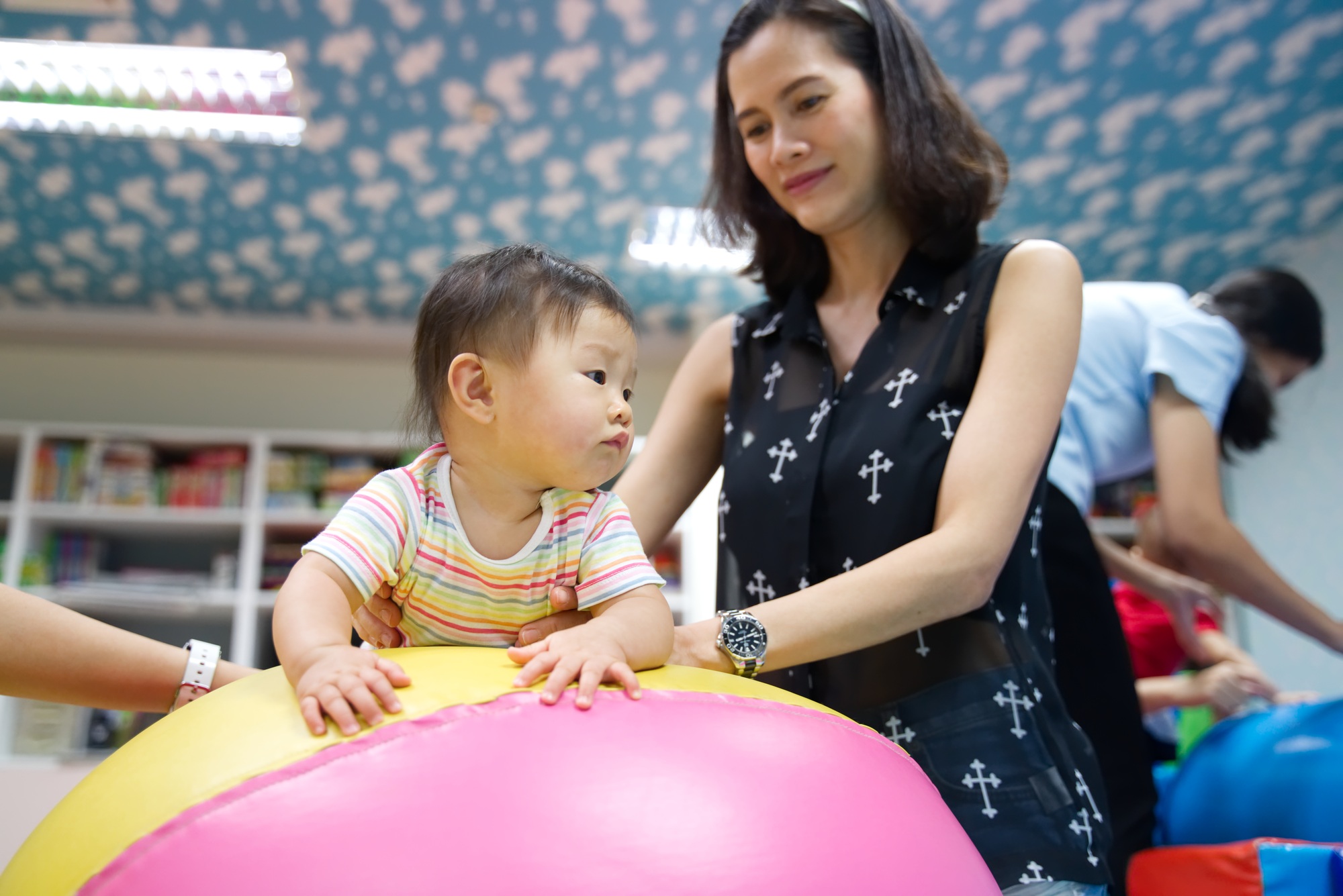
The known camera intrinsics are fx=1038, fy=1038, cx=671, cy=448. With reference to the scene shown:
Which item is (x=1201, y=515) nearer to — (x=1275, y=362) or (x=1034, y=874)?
(x=1275, y=362)

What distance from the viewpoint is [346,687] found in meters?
0.68

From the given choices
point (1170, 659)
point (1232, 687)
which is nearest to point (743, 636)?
point (1232, 687)

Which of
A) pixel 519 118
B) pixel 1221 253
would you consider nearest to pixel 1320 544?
pixel 1221 253

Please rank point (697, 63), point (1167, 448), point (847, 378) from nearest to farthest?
point (847, 378) < point (1167, 448) < point (697, 63)

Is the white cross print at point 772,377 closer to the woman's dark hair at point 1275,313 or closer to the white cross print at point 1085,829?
the white cross print at point 1085,829

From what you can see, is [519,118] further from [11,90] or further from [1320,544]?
[1320,544]

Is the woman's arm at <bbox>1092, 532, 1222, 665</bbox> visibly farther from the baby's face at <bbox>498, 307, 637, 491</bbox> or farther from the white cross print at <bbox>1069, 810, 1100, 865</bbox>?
the baby's face at <bbox>498, 307, 637, 491</bbox>

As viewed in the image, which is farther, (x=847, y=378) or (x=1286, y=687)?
(x=1286, y=687)

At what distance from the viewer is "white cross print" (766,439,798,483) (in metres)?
1.26

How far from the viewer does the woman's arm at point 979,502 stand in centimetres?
98

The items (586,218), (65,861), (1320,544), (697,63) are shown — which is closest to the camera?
(65,861)

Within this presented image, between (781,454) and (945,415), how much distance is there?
0.67 feet

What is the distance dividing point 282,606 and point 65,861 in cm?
21

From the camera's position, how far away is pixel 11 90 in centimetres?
390
